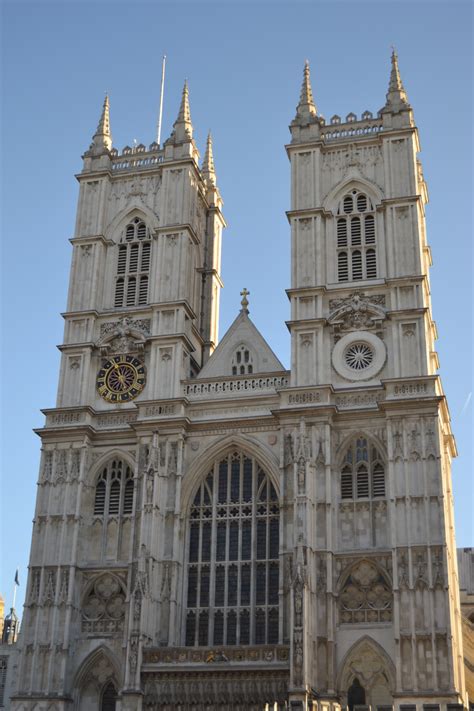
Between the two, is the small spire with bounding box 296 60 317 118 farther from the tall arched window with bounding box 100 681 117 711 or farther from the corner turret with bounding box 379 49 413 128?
the tall arched window with bounding box 100 681 117 711

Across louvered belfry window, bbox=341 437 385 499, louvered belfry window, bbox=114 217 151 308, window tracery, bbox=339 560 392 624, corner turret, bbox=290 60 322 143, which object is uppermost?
corner turret, bbox=290 60 322 143

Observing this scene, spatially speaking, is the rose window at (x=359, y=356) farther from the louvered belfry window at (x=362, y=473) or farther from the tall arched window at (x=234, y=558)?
the tall arched window at (x=234, y=558)

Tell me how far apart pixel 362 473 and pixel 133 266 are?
15.2 m

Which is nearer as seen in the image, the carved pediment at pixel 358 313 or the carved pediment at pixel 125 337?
the carved pediment at pixel 358 313

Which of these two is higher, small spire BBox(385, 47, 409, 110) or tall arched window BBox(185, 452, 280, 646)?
small spire BBox(385, 47, 409, 110)

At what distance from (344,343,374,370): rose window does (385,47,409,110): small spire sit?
40.2ft

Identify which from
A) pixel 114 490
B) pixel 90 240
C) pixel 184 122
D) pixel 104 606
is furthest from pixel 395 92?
pixel 104 606

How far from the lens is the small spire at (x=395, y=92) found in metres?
46.0

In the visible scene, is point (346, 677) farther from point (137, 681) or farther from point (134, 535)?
point (134, 535)

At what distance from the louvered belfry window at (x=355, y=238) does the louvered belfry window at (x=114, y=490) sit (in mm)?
12607

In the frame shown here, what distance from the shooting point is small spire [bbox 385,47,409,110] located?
46031 millimetres

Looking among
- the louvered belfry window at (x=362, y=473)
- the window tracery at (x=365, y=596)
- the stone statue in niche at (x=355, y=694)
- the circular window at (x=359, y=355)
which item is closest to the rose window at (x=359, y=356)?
the circular window at (x=359, y=355)

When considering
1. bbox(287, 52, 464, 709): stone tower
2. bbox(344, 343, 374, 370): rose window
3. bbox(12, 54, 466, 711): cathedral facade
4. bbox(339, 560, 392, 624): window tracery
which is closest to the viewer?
bbox(287, 52, 464, 709): stone tower

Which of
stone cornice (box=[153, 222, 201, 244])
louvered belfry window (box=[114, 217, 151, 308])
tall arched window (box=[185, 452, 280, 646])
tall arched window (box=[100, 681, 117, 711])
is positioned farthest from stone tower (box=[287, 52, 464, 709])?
tall arched window (box=[100, 681, 117, 711])
